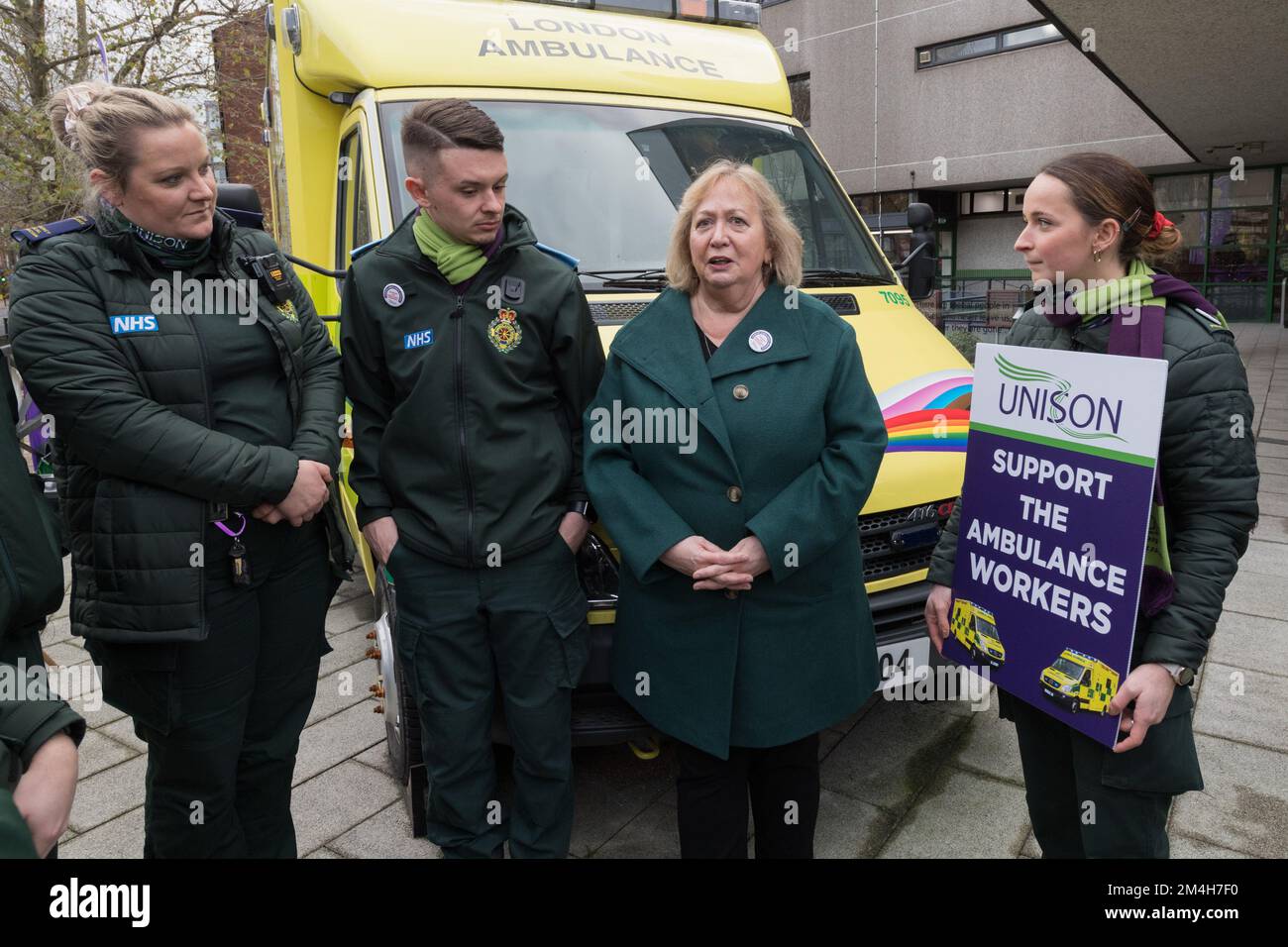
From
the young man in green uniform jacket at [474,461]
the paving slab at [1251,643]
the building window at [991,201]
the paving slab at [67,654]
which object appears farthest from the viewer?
the building window at [991,201]

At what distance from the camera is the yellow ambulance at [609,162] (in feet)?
10.5

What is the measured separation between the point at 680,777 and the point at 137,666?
1442mm

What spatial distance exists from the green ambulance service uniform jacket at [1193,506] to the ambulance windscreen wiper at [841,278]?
205 centimetres

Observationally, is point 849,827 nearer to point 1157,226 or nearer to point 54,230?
point 1157,226

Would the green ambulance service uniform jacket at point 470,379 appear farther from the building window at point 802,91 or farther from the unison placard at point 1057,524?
the building window at point 802,91

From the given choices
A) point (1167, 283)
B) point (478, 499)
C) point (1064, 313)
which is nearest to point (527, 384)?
point (478, 499)

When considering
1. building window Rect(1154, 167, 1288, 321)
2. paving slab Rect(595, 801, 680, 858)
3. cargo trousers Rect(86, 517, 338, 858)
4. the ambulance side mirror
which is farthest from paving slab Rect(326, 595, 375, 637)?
building window Rect(1154, 167, 1288, 321)

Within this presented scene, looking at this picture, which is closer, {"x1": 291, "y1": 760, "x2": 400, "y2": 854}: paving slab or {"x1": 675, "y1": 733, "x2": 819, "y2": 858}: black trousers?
{"x1": 675, "y1": 733, "x2": 819, "y2": 858}: black trousers

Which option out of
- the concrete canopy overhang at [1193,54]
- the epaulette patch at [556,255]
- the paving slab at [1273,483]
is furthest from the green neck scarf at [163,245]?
the concrete canopy overhang at [1193,54]

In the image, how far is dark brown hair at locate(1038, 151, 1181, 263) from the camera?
2.07m

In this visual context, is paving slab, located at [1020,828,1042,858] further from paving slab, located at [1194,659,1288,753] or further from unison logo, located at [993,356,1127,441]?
unison logo, located at [993,356,1127,441]

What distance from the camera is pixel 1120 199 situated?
208 centimetres
